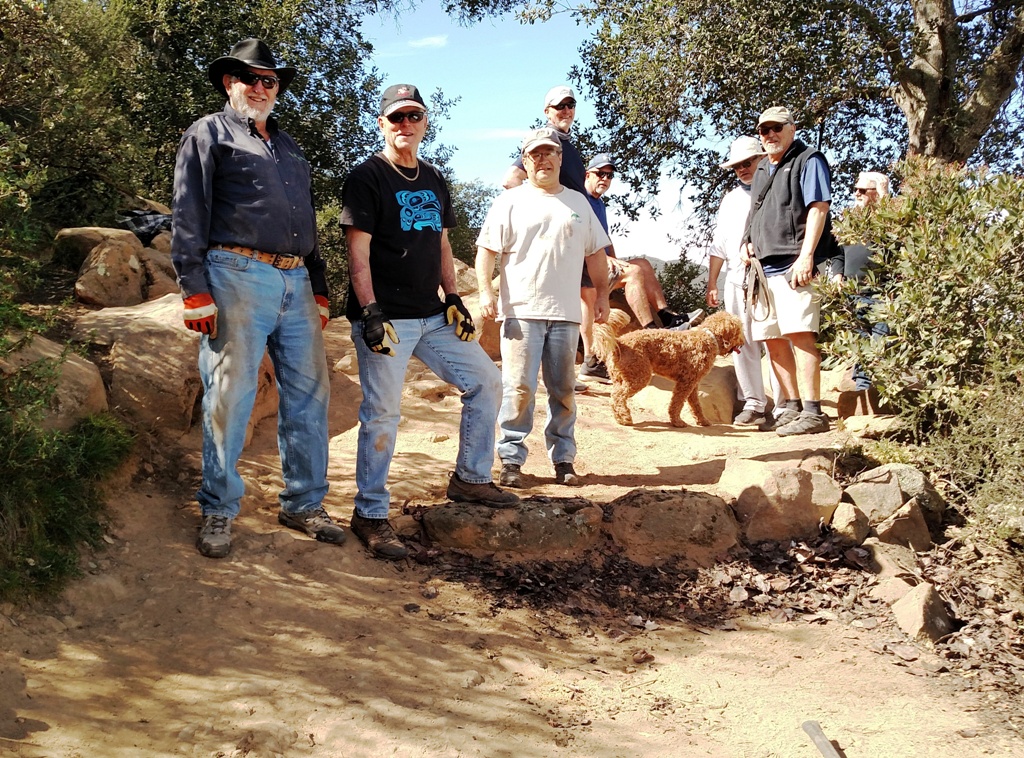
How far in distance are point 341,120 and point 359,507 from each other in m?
6.94

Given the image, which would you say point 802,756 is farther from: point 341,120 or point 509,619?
point 341,120

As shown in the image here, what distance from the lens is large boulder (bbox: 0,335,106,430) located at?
186 inches

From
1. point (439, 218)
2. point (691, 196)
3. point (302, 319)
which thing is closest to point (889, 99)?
point (691, 196)

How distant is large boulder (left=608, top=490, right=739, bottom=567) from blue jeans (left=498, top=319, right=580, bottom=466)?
66 centimetres

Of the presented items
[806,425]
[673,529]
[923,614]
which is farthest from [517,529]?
[806,425]

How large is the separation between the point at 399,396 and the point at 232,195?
1308 mm

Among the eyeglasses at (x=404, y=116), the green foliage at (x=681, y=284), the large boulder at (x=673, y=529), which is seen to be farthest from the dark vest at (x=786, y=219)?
the green foliage at (x=681, y=284)

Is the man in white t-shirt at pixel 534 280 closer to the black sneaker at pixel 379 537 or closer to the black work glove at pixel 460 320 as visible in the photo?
the black work glove at pixel 460 320

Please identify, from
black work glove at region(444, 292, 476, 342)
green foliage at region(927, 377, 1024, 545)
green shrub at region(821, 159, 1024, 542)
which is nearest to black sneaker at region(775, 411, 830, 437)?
green shrub at region(821, 159, 1024, 542)

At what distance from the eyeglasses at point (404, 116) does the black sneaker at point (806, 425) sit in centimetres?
381

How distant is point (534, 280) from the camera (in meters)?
5.59

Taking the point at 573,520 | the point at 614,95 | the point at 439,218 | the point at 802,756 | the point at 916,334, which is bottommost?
the point at 802,756

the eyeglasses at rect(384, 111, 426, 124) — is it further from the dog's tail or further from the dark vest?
the dark vest

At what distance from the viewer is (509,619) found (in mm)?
4457
